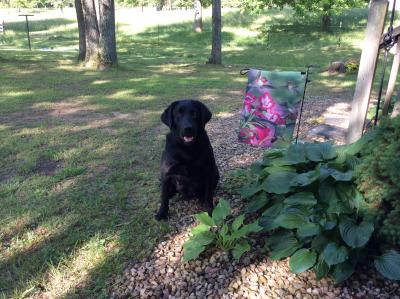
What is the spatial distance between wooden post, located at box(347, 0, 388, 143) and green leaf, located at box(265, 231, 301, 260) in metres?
2.03

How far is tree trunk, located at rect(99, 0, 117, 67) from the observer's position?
41.3ft

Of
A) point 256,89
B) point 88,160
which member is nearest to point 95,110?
point 88,160

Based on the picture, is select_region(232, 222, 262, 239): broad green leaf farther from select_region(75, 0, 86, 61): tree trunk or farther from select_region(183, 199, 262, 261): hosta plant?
select_region(75, 0, 86, 61): tree trunk

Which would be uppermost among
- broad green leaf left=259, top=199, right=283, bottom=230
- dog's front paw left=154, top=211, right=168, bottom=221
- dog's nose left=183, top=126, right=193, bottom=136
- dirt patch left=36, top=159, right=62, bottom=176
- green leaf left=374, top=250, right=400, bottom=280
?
dog's nose left=183, top=126, right=193, bottom=136

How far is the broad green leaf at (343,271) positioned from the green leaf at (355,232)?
194mm

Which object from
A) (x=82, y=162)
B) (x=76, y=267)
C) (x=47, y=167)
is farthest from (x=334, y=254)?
(x=47, y=167)

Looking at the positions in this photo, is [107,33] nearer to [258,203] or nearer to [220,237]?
[258,203]

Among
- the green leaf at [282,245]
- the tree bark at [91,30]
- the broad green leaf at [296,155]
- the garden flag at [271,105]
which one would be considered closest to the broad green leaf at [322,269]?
the green leaf at [282,245]

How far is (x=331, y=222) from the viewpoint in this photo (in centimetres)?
252

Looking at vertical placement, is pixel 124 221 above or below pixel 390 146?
below

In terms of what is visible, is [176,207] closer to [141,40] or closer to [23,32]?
[141,40]

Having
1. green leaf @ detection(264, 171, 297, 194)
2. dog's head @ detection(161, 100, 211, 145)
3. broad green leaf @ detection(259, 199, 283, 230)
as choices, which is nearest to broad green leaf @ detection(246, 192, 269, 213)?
broad green leaf @ detection(259, 199, 283, 230)

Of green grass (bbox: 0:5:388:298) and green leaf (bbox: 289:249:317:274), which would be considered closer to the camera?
green leaf (bbox: 289:249:317:274)

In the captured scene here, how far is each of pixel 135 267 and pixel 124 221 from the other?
0.76 metres
